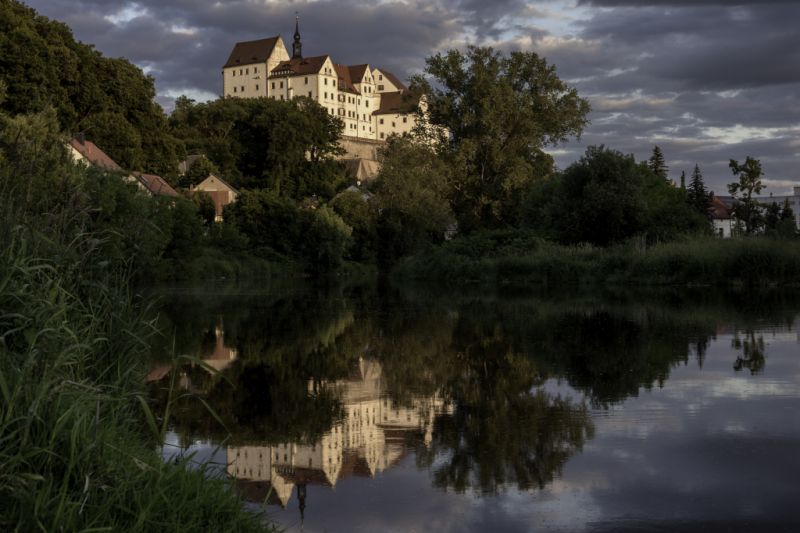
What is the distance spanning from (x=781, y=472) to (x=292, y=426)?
4221 mm

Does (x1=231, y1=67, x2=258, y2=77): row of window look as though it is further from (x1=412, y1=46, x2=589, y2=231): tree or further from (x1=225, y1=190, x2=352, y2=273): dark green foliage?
(x1=412, y1=46, x2=589, y2=231): tree

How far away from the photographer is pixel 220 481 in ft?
16.8

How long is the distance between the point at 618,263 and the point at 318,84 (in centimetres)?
13350

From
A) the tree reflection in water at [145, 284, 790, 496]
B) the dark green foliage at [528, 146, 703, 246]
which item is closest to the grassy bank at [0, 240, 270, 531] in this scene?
the tree reflection in water at [145, 284, 790, 496]

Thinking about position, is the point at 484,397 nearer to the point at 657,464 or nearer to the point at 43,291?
the point at 657,464

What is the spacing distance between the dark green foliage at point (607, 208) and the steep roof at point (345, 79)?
134915mm

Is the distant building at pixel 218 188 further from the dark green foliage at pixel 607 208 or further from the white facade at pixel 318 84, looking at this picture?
the white facade at pixel 318 84

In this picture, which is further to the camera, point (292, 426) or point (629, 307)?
point (629, 307)

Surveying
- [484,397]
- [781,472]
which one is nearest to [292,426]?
[484,397]

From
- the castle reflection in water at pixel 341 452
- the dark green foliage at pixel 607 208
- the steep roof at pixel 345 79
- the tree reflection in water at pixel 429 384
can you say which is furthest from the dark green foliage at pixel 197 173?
the castle reflection in water at pixel 341 452

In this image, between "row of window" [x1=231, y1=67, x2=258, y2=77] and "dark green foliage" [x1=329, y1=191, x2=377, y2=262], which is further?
"row of window" [x1=231, y1=67, x2=258, y2=77]

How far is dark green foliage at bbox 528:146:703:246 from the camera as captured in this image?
4144 cm

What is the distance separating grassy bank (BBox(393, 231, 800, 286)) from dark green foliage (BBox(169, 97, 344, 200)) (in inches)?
2160

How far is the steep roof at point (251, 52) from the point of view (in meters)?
176
